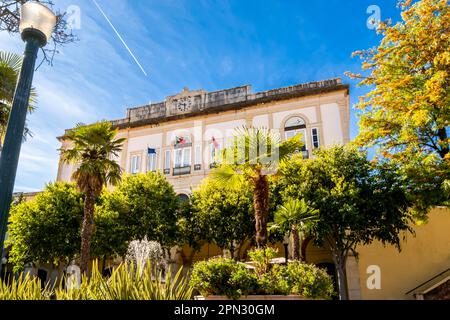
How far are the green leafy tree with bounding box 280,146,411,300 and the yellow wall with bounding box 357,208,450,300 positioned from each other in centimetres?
287

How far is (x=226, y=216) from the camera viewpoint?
19.8m

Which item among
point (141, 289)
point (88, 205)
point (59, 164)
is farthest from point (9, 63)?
point (59, 164)

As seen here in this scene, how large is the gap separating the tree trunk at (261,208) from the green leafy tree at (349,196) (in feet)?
16.9

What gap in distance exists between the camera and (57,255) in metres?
20.4

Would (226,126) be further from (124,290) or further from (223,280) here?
(124,290)

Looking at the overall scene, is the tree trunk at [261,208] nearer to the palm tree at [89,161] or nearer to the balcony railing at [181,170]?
the palm tree at [89,161]

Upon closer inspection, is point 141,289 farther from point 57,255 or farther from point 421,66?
point 57,255

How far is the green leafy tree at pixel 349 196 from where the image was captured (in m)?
16.7

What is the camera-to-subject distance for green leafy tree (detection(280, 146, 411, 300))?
16.7m

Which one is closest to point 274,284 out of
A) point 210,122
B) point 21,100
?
point 21,100

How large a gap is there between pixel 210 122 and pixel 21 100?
77.3 feet

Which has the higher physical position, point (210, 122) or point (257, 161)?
point (210, 122)

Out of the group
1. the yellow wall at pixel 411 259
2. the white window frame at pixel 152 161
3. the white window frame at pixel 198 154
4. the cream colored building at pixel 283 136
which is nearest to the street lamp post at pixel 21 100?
the cream colored building at pixel 283 136
